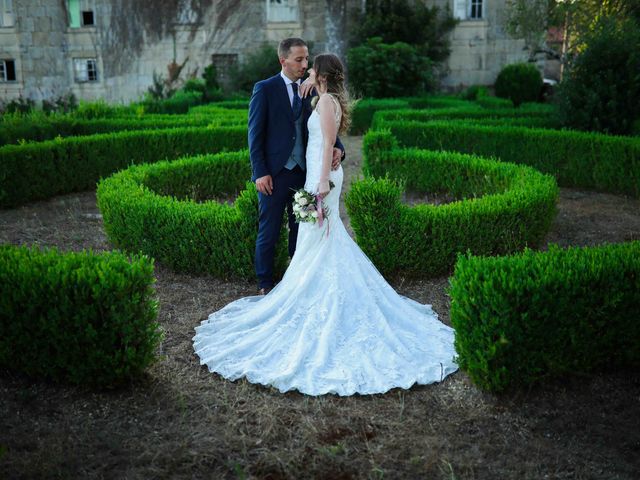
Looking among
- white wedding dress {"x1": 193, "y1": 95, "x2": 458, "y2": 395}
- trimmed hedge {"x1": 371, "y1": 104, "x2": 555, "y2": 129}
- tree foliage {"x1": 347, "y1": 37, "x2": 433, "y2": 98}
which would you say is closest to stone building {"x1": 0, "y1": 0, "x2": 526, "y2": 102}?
tree foliage {"x1": 347, "y1": 37, "x2": 433, "y2": 98}

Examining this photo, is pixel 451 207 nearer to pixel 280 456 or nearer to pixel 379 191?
pixel 379 191

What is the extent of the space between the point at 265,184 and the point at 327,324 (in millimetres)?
1460

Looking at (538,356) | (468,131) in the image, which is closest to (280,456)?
(538,356)

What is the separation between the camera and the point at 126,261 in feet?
15.0

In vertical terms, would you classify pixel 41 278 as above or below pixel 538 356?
above

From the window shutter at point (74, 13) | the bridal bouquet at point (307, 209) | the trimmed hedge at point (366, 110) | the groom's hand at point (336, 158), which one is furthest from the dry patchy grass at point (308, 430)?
the window shutter at point (74, 13)

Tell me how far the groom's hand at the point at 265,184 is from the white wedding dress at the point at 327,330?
38 cm

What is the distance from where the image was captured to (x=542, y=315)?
416 centimetres

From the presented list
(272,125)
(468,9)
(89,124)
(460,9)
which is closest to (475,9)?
(468,9)

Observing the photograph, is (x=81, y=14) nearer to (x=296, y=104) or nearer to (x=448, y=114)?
(x=448, y=114)

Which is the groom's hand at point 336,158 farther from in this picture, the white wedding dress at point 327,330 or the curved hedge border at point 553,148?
the curved hedge border at point 553,148

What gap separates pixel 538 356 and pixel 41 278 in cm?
321

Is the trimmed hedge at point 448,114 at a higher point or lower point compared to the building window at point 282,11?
lower

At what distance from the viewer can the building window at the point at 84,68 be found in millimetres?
26656
